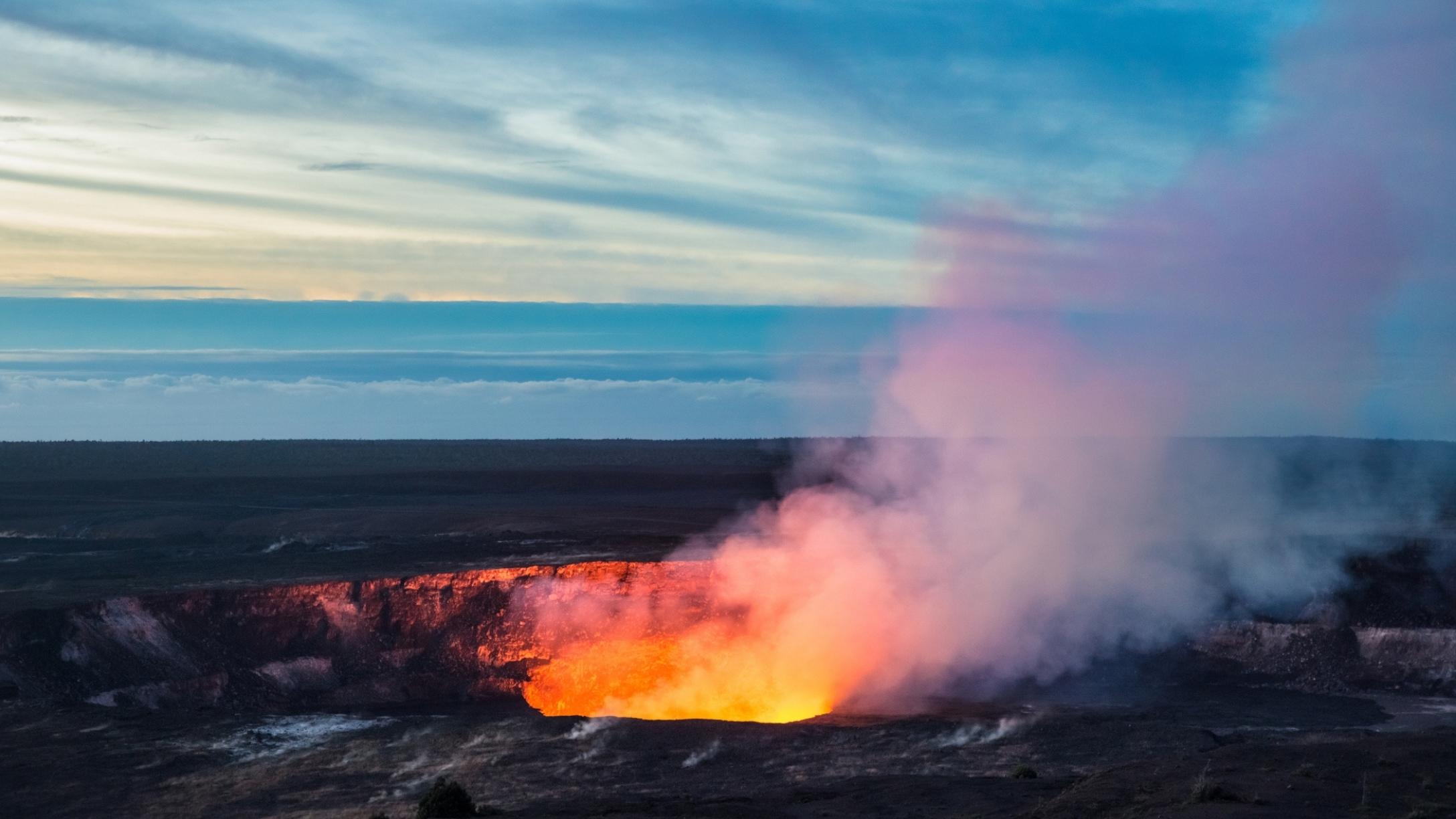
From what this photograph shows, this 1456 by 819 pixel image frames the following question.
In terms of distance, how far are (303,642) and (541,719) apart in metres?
8.77

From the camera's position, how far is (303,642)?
2834 centimetres

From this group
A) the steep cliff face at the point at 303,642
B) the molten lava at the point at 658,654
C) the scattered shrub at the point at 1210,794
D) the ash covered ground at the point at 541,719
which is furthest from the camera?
the molten lava at the point at 658,654

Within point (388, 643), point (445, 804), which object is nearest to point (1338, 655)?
point (445, 804)

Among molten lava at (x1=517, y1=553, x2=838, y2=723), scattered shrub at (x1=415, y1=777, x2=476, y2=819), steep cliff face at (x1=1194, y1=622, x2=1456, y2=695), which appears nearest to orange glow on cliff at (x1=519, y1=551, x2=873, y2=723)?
molten lava at (x1=517, y1=553, x2=838, y2=723)

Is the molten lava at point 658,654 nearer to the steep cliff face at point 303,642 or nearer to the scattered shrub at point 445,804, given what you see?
the steep cliff face at point 303,642

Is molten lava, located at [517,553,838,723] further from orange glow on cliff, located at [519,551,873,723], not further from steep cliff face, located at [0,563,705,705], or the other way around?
steep cliff face, located at [0,563,705,705]

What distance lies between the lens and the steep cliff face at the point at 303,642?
25625 millimetres

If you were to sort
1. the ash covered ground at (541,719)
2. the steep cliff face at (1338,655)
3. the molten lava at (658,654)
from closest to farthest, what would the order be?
the ash covered ground at (541,719) → the steep cliff face at (1338,655) → the molten lava at (658,654)

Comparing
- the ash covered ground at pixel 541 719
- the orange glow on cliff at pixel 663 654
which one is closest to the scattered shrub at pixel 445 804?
the ash covered ground at pixel 541 719

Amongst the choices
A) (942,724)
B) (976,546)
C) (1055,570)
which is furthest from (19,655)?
(1055,570)

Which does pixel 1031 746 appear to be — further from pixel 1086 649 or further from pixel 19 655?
pixel 19 655

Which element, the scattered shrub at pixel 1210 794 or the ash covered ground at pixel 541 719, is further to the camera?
the ash covered ground at pixel 541 719

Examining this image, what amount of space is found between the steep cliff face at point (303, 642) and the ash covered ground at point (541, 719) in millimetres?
64

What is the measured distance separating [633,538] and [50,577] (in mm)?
18540
